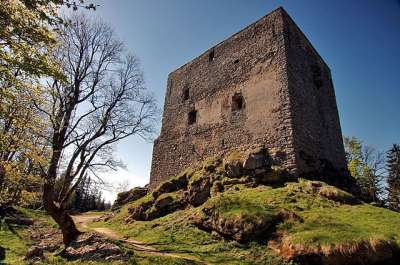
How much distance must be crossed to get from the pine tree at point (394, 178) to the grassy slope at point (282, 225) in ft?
73.9

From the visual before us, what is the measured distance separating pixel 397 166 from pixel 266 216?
29.8 metres

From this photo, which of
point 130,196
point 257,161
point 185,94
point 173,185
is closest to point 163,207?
point 173,185

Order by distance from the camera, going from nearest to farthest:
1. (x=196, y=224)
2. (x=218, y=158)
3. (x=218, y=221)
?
(x=218, y=221), (x=196, y=224), (x=218, y=158)

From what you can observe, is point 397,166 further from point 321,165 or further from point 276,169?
point 276,169

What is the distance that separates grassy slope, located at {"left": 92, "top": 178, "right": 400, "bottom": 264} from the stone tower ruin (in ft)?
7.12

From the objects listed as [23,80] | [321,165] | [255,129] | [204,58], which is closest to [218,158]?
[255,129]

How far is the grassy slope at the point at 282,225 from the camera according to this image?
25.2 feet

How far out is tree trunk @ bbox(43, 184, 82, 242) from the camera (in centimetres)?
1076

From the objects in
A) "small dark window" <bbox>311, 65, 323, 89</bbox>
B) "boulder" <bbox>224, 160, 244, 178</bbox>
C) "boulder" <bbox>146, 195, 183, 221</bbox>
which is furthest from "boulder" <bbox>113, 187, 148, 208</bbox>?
"small dark window" <bbox>311, 65, 323, 89</bbox>

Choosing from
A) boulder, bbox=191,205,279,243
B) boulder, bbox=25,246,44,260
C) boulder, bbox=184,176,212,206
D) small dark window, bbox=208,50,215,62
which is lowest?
boulder, bbox=25,246,44,260

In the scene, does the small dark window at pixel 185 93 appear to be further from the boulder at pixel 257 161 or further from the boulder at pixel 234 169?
the boulder at pixel 257 161

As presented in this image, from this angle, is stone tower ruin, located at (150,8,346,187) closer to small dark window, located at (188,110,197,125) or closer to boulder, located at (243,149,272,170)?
small dark window, located at (188,110,197,125)

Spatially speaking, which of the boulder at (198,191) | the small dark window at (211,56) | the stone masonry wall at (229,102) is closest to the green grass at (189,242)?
the boulder at (198,191)

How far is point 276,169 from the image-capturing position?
13.3 meters
